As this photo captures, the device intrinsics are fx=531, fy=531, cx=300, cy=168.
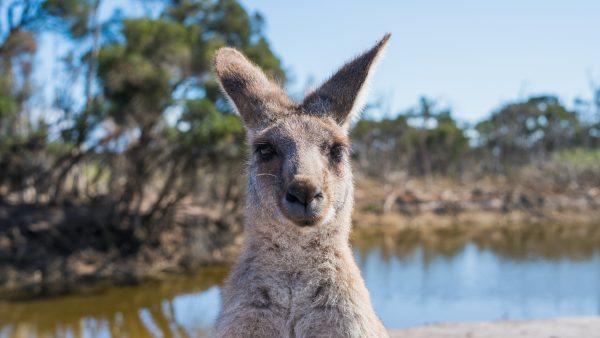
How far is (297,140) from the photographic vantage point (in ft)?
11.2

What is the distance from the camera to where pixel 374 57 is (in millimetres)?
3777

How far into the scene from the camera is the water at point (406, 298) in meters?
13.3

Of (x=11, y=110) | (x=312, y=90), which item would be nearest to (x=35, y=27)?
(x=11, y=110)

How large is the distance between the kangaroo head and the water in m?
9.50

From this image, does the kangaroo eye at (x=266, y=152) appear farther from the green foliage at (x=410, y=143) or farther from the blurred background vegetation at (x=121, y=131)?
the green foliage at (x=410, y=143)

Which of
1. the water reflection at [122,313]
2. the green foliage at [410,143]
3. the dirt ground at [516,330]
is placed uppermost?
the green foliage at [410,143]

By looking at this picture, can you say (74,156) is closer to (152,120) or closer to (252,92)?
(152,120)

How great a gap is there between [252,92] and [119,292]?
569 inches

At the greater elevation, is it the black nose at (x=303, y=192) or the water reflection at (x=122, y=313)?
the black nose at (x=303, y=192)

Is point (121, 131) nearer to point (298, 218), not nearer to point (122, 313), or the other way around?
point (122, 313)

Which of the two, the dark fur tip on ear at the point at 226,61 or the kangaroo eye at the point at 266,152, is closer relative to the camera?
the kangaroo eye at the point at 266,152

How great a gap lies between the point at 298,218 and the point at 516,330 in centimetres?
573

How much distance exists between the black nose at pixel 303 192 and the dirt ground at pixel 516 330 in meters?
5.04

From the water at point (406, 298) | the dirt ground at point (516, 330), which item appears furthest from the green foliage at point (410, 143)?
the dirt ground at point (516, 330)
